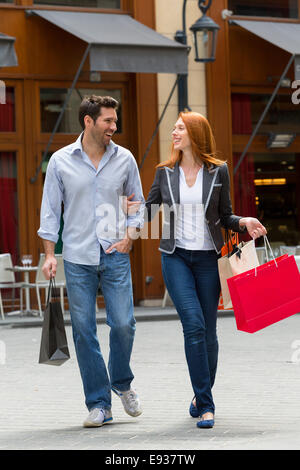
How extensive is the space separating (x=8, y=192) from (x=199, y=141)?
10399 millimetres

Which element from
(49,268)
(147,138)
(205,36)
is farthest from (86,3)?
(49,268)

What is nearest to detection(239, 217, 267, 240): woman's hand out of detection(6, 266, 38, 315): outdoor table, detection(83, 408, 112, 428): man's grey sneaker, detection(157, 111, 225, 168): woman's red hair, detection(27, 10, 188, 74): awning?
detection(157, 111, 225, 168): woman's red hair

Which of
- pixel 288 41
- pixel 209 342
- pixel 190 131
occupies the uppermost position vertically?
pixel 288 41

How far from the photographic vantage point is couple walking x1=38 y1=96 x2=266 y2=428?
20.2 feet

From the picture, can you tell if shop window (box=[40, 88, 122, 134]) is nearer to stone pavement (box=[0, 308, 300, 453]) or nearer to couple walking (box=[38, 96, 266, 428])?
stone pavement (box=[0, 308, 300, 453])

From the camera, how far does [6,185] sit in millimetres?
16438

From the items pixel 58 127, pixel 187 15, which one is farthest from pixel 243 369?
pixel 187 15

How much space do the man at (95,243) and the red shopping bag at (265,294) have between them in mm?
725

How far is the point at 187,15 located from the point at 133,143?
2344 mm

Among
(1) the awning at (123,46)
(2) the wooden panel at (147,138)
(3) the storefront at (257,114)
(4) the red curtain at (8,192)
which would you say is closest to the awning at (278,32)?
(3) the storefront at (257,114)

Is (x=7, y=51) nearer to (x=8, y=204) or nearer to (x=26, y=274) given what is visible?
(x=8, y=204)

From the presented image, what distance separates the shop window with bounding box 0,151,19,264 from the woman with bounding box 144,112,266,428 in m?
10.3

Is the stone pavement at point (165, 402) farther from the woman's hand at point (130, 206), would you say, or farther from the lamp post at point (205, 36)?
the lamp post at point (205, 36)

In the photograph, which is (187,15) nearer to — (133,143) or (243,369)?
(133,143)
